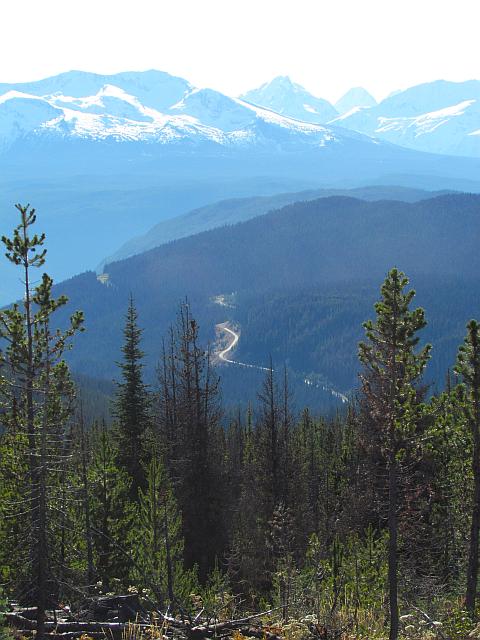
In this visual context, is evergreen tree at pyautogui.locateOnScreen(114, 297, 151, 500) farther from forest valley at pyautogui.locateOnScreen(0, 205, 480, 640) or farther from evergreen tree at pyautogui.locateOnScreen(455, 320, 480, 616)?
evergreen tree at pyautogui.locateOnScreen(455, 320, 480, 616)

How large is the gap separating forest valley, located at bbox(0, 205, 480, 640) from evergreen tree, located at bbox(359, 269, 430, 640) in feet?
0.19

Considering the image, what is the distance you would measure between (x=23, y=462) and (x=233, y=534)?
56.4 ft

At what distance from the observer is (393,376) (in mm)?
20703

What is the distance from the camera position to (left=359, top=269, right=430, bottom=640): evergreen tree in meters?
20.5

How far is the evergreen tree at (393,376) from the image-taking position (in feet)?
67.3

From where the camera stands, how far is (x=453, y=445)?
24.2 m

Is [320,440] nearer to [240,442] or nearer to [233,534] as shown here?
[240,442]

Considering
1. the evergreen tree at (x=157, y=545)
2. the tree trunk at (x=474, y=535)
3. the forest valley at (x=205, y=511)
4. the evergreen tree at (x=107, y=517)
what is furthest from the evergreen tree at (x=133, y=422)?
the tree trunk at (x=474, y=535)

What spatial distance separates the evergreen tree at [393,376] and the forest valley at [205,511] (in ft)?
0.19

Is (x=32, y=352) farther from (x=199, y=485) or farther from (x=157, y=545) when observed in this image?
(x=199, y=485)

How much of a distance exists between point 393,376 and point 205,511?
15621 mm

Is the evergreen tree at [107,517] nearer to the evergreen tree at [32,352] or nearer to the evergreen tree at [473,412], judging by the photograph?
the evergreen tree at [32,352]

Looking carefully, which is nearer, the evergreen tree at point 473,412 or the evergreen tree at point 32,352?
the evergreen tree at point 32,352

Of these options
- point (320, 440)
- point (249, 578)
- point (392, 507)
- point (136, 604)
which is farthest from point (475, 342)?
point (320, 440)
